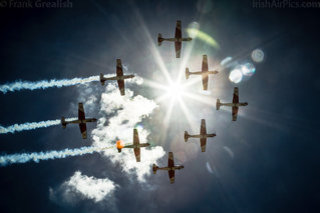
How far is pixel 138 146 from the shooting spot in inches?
2773

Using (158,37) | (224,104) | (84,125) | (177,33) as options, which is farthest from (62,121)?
(224,104)

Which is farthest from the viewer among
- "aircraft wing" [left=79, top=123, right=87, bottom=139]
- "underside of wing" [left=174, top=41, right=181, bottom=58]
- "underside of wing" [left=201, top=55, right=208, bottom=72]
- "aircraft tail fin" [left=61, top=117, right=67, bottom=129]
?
"underside of wing" [left=201, top=55, right=208, bottom=72]

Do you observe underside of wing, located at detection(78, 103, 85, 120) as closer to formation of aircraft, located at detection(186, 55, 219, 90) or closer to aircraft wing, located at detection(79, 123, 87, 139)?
aircraft wing, located at detection(79, 123, 87, 139)

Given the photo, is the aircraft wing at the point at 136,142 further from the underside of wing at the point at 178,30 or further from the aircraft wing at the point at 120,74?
the underside of wing at the point at 178,30

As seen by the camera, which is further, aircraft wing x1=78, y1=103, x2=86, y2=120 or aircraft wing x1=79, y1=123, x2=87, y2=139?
aircraft wing x1=79, y1=123, x2=87, y2=139

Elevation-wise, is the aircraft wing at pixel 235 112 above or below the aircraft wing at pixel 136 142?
above

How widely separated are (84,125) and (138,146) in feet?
56.2

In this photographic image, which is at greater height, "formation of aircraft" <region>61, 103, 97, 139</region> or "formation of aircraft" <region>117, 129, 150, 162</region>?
"formation of aircraft" <region>61, 103, 97, 139</region>

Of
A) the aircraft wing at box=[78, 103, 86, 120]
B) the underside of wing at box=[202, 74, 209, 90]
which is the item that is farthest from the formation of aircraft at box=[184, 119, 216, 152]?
the aircraft wing at box=[78, 103, 86, 120]

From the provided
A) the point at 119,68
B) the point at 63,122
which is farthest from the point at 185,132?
the point at 63,122

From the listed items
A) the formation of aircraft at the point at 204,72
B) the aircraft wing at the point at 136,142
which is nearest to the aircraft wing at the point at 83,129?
the aircraft wing at the point at 136,142

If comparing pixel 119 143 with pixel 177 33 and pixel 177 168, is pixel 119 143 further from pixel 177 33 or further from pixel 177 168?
pixel 177 33

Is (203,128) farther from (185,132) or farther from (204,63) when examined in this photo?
(204,63)

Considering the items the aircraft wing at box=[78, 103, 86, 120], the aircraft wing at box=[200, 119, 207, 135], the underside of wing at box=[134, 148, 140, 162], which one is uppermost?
the aircraft wing at box=[78, 103, 86, 120]
